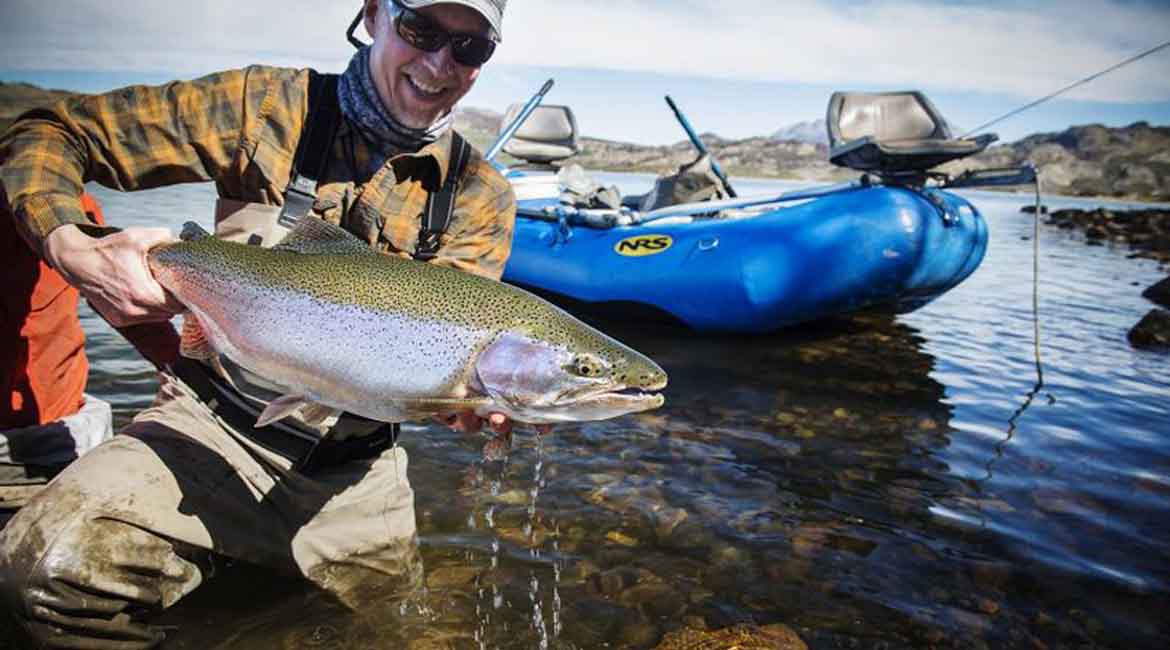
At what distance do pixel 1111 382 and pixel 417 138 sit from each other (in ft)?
27.5

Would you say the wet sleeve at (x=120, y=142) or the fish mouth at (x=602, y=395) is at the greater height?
the wet sleeve at (x=120, y=142)

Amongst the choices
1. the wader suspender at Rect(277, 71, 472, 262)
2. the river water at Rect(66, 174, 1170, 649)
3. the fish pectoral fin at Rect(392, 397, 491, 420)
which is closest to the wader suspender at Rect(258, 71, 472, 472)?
the wader suspender at Rect(277, 71, 472, 262)

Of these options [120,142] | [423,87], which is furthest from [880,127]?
[120,142]

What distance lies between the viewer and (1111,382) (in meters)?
8.12

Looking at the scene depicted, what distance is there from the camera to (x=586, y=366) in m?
2.26

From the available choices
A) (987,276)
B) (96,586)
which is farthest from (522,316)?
(987,276)

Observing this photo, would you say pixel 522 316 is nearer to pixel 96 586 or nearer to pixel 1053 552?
pixel 96 586

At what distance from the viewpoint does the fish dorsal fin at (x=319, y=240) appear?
2473 mm

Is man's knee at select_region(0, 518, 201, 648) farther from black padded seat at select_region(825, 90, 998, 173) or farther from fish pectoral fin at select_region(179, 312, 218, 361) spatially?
black padded seat at select_region(825, 90, 998, 173)

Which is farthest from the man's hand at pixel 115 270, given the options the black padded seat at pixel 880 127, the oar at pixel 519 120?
the oar at pixel 519 120

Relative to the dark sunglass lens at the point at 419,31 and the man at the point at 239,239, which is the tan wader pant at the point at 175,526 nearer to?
the man at the point at 239,239

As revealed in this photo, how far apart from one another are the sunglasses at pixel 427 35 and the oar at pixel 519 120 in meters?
9.48

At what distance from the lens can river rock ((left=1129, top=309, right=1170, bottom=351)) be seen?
10078 millimetres

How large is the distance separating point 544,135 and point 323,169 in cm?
1088
